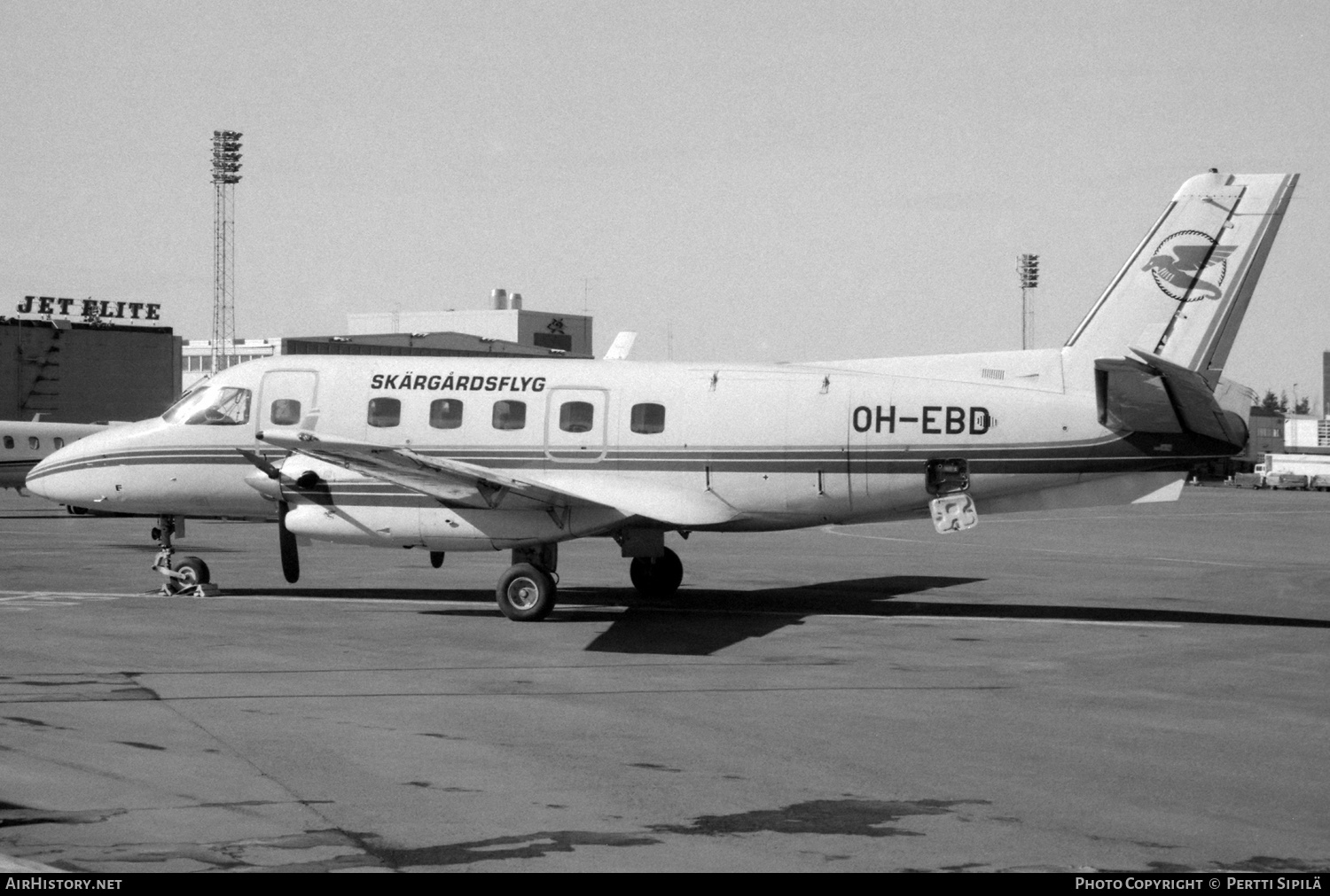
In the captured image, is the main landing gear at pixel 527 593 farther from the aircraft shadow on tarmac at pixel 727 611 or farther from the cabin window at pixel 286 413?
the cabin window at pixel 286 413

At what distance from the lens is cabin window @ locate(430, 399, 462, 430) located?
72.4ft

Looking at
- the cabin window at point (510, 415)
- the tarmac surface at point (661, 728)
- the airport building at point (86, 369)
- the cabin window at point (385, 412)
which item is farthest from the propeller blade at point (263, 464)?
the airport building at point (86, 369)

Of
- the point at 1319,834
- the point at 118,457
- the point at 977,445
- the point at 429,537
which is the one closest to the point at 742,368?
the point at 977,445

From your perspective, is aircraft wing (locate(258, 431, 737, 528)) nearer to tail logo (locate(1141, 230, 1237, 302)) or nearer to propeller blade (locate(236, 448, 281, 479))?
propeller blade (locate(236, 448, 281, 479))

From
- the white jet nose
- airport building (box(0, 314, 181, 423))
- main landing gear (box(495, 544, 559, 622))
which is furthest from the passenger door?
airport building (box(0, 314, 181, 423))

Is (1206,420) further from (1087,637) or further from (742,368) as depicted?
(742,368)

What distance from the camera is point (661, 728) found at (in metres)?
12.9

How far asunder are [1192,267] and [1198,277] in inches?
7.3

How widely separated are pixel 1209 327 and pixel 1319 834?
1233 centimetres

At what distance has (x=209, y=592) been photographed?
23094 mm

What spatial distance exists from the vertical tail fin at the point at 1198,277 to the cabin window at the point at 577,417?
7.53m

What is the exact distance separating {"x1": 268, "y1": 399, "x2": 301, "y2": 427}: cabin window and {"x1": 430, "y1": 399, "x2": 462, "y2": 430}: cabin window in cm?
231

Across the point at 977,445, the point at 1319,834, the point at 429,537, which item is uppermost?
the point at 977,445

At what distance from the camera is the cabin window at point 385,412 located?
22.2 meters
